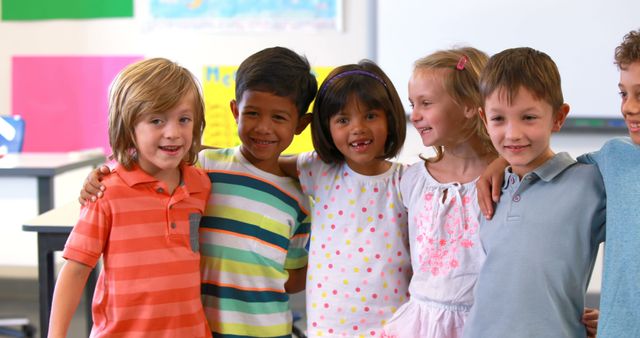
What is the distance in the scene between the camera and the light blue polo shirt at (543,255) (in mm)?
1316

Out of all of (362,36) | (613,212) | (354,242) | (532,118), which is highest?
(362,36)

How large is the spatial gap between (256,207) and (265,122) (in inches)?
7.4

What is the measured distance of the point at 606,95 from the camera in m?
3.50

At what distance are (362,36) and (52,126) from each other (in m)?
1.75

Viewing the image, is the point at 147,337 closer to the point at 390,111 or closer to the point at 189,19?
the point at 390,111

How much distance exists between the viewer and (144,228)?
1413mm

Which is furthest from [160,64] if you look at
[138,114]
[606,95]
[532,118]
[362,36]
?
[606,95]

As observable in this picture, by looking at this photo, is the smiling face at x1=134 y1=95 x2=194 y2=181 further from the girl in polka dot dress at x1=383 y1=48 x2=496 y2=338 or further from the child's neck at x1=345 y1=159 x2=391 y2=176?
the girl in polka dot dress at x1=383 y1=48 x2=496 y2=338

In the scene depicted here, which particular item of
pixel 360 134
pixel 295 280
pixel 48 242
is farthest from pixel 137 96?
pixel 48 242

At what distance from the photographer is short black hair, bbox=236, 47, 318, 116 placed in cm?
162

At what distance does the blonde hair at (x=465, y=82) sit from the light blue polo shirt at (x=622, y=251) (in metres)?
0.34

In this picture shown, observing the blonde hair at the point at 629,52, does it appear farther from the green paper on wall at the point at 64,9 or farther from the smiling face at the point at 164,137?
the green paper on wall at the point at 64,9

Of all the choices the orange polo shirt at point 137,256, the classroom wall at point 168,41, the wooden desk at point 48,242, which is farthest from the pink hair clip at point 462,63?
the classroom wall at point 168,41

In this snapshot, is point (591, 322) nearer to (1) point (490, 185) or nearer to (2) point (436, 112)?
(1) point (490, 185)
